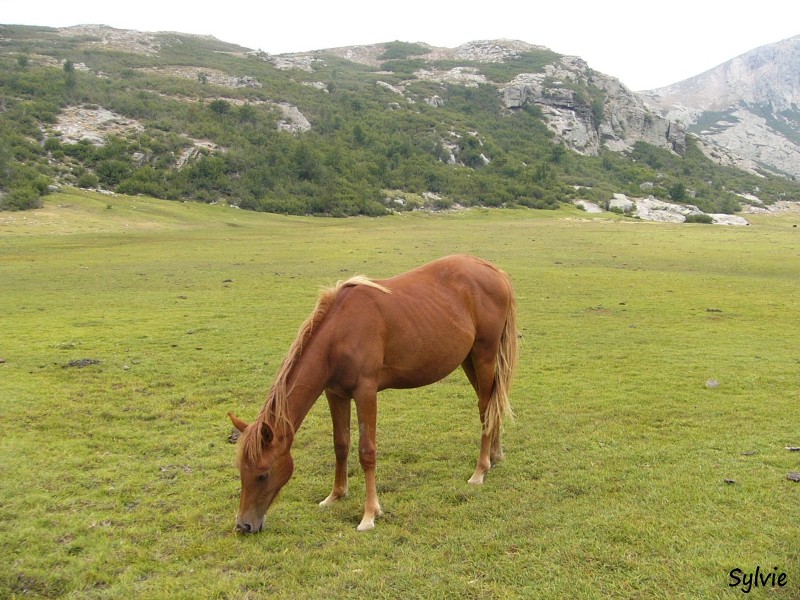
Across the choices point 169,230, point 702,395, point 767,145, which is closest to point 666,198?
point 169,230

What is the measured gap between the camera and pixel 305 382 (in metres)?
5.37

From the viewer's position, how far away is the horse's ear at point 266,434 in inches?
199

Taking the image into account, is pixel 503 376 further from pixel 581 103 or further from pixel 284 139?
pixel 581 103

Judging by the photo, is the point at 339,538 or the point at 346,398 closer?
the point at 339,538

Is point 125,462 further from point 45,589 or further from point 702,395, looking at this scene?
point 702,395

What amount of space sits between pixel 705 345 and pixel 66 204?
141 feet

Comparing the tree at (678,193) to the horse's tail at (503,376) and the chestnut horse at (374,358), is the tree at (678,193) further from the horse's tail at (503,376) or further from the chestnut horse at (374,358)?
the chestnut horse at (374,358)

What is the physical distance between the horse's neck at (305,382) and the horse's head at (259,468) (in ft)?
0.83

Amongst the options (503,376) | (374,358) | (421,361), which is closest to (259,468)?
(374,358)

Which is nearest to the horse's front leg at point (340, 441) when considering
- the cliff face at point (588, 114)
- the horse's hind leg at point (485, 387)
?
the horse's hind leg at point (485, 387)

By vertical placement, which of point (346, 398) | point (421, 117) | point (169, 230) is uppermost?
point (421, 117)

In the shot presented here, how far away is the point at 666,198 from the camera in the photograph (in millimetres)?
78375

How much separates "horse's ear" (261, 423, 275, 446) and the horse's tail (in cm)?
266

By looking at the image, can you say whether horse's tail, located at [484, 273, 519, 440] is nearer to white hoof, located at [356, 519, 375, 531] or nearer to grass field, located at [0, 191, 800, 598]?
grass field, located at [0, 191, 800, 598]
